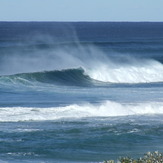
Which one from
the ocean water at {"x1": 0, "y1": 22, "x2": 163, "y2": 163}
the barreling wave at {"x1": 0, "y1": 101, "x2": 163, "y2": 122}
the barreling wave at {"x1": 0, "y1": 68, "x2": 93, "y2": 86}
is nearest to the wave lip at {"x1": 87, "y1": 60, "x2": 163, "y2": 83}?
the ocean water at {"x1": 0, "y1": 22, "x2": 163, "y2": 163}

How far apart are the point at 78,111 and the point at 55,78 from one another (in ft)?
57.0

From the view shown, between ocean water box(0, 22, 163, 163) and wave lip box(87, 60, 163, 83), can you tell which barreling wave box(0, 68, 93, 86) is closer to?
ocean water box(0, 22, 163, 163)

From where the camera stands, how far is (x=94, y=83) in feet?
169

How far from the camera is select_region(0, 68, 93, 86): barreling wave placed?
48.5 metres

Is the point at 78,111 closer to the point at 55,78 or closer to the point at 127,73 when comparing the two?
the point at 55,78

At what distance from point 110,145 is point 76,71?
2860 centimetres

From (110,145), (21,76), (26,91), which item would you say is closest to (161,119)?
(110,145)

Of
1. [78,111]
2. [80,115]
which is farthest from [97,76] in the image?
[80,115]

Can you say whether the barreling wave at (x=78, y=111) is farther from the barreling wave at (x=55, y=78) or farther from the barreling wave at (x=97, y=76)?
the barreling wave at (x=97, y=76)

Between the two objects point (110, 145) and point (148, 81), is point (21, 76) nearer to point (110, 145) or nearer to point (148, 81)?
point (148, 81)

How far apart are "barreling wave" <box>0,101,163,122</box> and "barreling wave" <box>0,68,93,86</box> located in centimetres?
1292

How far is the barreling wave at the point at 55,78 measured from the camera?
4850cm

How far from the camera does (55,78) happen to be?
51.8 m

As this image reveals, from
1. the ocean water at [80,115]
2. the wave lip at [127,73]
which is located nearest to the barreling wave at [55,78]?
the ocean water at [80,115]
